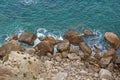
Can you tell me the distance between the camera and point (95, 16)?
58.7 m

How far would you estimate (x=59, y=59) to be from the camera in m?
49.8

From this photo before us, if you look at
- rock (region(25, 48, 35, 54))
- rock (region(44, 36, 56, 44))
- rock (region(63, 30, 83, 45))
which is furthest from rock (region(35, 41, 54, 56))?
rock (region(63, 30, 83, 45))

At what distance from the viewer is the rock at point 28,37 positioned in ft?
175

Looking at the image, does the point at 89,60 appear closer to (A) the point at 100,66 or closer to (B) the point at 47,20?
(A) the point at 100,66

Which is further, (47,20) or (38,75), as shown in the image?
(47,20)

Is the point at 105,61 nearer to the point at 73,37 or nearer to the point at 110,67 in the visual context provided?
the point at 110,67

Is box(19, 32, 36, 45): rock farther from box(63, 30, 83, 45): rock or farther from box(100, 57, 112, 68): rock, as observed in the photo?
box(100, 57, 112, 68): rock

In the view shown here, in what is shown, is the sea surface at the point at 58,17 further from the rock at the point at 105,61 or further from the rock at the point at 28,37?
the rock at the point at 105,61

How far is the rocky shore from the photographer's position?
43062 millimetres

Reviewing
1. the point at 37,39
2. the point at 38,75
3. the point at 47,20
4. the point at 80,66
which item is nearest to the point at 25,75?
the point at 38,75

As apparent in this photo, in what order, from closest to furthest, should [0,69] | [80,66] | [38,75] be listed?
[0,69] < [38,75] < [80,66]

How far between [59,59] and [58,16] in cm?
1183

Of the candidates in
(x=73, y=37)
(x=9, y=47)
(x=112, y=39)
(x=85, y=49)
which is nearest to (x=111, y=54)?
(x=112, y=39)

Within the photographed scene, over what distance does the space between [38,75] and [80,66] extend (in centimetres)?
767
